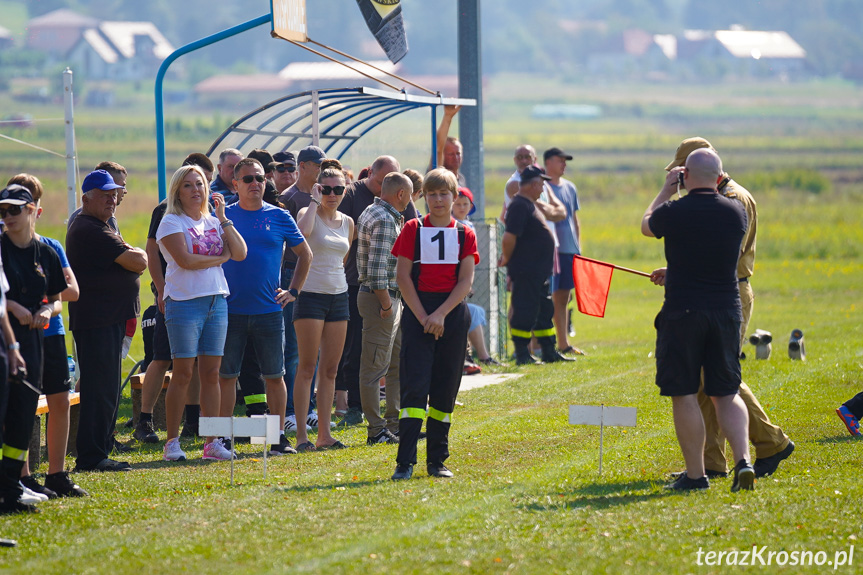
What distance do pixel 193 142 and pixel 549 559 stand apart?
89.5 m

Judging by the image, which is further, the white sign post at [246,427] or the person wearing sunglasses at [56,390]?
the white sign post at [246,427]

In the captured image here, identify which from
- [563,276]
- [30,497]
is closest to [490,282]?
[563,276]

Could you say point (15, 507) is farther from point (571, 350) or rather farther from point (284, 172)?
point (571, 350)

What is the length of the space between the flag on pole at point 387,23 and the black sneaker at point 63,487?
805 cm

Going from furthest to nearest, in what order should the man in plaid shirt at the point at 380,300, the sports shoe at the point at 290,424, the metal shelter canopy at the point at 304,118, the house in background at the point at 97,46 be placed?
the house in background at the point at 97,46 → the metal shelter canopy at the point at 304,118 → the sports shoe at the point at 290,424 → the man in plaid shirt at the point at 380,300

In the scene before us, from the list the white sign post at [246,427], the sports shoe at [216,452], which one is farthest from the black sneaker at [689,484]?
the sports shoe at [216,452]

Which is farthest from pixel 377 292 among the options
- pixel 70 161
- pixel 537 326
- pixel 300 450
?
pixel 537 326

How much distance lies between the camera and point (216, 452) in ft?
25.8

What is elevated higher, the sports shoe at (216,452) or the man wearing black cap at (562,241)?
the man wearing black cap at (562,241)

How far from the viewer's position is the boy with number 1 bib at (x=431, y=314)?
6973mm

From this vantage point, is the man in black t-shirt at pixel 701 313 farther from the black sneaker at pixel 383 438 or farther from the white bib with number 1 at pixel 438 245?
the black sneaker at pixel 383 438

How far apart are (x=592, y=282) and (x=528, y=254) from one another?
3.21 metres

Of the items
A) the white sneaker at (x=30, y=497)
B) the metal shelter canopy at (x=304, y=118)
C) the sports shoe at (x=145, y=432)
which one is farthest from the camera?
the metal shelter canopy at (x=304, y=118)

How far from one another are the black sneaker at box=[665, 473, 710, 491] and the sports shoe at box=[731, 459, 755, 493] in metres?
0.17
